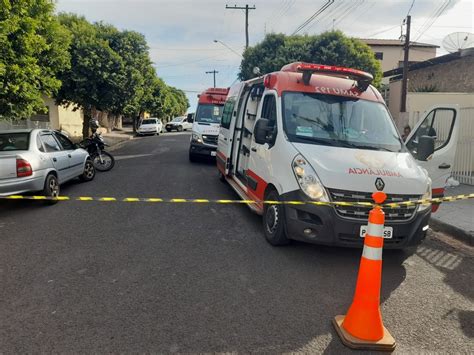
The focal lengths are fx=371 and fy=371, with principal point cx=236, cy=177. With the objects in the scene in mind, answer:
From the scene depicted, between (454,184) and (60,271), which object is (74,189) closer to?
(60,271)

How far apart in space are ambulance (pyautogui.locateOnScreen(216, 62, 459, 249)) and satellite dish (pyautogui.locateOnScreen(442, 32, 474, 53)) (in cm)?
1055

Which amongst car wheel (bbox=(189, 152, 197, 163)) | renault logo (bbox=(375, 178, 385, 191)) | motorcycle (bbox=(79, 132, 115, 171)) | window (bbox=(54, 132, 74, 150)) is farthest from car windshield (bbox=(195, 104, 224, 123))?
renault logo (bbox=(375, 178, 385, 191))

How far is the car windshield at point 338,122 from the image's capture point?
4996 millimetres

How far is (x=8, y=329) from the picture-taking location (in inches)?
120

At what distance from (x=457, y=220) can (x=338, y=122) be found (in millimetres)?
3126

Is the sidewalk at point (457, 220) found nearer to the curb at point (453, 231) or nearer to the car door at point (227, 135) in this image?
the curb at point (453, 231)

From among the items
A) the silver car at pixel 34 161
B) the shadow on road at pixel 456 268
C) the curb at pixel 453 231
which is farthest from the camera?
the silver car at pixel 34 161

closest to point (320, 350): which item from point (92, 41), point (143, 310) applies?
point (143, 310)

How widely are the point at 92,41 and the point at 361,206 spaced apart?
15.7 meters

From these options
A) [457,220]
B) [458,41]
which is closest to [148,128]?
[458,41]

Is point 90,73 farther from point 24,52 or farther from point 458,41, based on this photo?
point 458,41

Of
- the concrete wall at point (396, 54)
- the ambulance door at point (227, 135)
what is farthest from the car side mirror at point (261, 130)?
the concrete wall at point (396, 54)

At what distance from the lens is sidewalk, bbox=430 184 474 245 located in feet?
19.3

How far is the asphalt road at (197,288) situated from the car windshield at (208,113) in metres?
7.09
